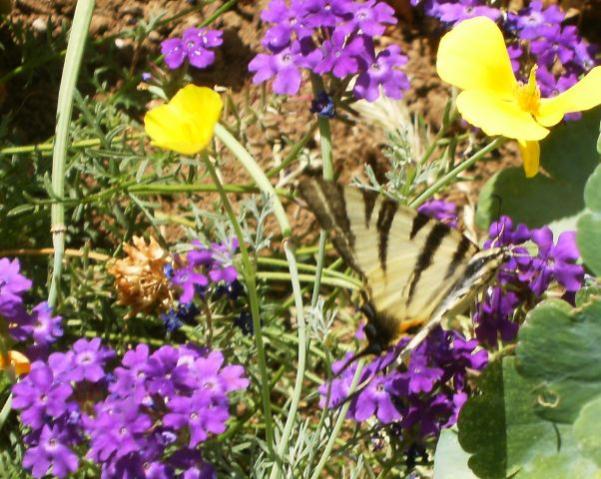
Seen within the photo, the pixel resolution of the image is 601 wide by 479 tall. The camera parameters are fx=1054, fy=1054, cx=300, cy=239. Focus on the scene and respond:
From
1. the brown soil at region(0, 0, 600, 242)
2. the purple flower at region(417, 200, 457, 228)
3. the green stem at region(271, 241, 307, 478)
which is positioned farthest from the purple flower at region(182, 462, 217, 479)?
the brown soil at region(0, 0, 600, 242)

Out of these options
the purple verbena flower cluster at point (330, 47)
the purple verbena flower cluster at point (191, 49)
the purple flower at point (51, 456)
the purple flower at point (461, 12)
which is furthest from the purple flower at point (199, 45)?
the purple flower at point (51, 456)

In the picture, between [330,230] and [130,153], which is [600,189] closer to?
[330,230]

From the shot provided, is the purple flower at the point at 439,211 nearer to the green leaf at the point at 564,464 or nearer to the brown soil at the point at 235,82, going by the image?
the brown soil at the point at 235,82

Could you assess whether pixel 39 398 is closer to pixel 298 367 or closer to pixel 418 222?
pixel 298 367

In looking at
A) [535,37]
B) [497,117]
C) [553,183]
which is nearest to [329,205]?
[497,117]

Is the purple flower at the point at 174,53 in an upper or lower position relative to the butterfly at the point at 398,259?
upper

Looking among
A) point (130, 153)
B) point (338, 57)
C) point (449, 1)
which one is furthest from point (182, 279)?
point (449, 1)
